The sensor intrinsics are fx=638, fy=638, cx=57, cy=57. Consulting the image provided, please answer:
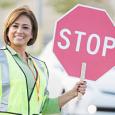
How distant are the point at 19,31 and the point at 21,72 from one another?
0.27 meters

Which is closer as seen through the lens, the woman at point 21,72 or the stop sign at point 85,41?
the woman at point 21,72

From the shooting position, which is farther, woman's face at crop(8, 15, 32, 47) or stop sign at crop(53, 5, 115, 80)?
stop sign at crop(53, 5, 115, 80)

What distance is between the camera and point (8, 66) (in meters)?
3.72

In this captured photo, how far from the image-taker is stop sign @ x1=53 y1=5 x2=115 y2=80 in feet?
13.5

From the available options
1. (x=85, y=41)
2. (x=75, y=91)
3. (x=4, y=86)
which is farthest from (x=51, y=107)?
(x=4, y=86)

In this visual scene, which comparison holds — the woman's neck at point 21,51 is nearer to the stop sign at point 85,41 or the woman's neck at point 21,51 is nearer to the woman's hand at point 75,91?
the stop sign at point 85,41

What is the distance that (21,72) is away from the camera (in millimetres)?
3746

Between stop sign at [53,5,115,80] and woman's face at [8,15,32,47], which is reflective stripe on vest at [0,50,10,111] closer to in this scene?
woman's face at [8,15,32,47]

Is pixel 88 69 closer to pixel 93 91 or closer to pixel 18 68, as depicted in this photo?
pixel 18 68

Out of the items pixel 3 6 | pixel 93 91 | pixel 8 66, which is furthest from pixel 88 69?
pixel 3 6

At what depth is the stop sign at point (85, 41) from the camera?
4.12 metres

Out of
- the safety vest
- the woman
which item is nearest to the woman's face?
the woman

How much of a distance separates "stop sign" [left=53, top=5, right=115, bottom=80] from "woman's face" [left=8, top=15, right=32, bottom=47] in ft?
0.88

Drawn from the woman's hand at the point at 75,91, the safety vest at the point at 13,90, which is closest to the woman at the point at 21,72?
the safety vest at the point at 13,90
